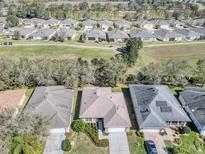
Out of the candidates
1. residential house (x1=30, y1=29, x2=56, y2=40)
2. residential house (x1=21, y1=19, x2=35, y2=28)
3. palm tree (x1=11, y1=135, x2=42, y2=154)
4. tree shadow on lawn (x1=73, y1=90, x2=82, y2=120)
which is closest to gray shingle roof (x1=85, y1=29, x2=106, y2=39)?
residential house (x1=30, y1=29, x2=56, y2=40)

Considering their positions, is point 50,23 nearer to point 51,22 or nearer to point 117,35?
point 51,22

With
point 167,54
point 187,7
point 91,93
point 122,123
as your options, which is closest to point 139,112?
point 122,123

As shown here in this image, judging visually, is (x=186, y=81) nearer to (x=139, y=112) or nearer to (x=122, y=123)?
(x=139, y=112)

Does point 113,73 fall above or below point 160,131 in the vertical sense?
above

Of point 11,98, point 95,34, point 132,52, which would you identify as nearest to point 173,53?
point 132,52

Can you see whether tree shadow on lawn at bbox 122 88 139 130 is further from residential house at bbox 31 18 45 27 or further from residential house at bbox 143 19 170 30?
residential house at bbox 31 18 45 27

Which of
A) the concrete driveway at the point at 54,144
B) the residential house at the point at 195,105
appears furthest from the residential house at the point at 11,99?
the residential house at the point at 195,105
